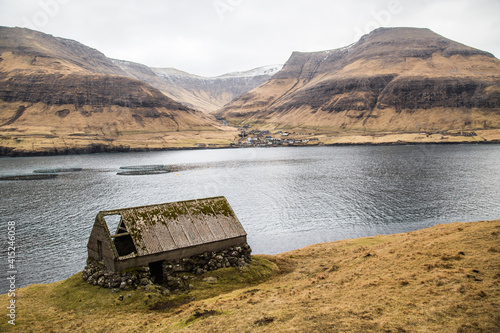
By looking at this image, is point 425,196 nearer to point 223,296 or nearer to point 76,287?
point 223,296

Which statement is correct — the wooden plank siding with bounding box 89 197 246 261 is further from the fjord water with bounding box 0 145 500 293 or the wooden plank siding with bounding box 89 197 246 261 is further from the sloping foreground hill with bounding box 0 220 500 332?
the fjord water with bounding box 0 145 500 293

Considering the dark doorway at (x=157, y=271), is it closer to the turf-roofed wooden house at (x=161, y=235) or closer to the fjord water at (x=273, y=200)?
the turf-roofed wooden house at (x=161, y=235)

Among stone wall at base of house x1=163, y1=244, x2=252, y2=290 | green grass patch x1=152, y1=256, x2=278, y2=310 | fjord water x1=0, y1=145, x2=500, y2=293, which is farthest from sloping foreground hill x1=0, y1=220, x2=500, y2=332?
fjord water x1=0, y1=145, x2=500, y2=293

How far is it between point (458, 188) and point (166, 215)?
79.6 meters

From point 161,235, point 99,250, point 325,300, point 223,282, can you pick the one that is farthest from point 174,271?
point 325,300

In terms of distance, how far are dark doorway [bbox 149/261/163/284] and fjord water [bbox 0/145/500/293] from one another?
16665 millimetres

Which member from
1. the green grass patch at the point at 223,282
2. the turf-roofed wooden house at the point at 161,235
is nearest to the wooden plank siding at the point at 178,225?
the turf-roofed wooden house at the point at 161,235

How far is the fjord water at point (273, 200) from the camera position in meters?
48.6

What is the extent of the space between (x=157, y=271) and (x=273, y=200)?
5255cm

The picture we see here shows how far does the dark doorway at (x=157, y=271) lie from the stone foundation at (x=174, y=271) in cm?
16

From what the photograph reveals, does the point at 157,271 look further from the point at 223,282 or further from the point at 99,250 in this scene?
the point at 223,282

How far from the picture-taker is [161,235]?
90.8 feet

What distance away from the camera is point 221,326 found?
18.1m

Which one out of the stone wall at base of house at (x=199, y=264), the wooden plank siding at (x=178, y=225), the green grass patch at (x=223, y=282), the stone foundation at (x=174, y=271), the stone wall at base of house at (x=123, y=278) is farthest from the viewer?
the wooden plank siding at (x=178, y=225)
